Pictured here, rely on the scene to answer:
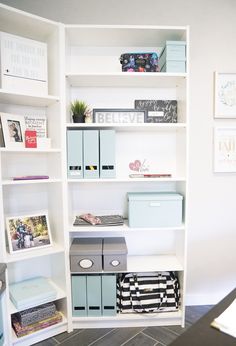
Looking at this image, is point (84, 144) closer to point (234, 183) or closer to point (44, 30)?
point (44, 30)

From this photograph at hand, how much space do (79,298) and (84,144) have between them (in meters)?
1.15

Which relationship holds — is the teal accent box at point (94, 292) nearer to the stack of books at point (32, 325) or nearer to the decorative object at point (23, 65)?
the stack of books at point (32, 325)

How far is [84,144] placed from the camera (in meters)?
1.63

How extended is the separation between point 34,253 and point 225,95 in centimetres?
195

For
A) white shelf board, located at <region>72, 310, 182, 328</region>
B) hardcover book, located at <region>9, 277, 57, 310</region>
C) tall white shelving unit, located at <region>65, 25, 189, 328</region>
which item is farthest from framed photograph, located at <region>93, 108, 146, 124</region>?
white shelf board, located at <region>72, 310, 182, 328</region>

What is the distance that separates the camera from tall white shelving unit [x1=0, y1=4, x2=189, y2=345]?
160 centimetres

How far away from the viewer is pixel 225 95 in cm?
192

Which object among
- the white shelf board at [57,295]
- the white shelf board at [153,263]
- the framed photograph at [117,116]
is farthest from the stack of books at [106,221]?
the framed photograph at [117,116]

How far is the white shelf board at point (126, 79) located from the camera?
1.61 m

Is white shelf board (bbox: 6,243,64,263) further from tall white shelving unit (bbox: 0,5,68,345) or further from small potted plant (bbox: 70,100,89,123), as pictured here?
small potted plant (bbox: 70,100,89,123)

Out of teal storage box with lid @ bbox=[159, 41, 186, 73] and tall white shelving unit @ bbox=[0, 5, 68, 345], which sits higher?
teal storage box with lid @ bbox=[159, 41, 186, 73]

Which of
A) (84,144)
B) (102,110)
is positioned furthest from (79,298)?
(102,110)

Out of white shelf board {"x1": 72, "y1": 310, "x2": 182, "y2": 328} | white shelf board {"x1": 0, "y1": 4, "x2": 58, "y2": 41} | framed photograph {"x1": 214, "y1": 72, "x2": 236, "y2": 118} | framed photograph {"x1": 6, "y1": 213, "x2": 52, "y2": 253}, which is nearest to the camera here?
white shelf board {"x1": 0, "y1": 4, "x2": 58, "y2": 41}

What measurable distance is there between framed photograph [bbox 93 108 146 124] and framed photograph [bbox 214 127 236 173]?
27.4 inches
